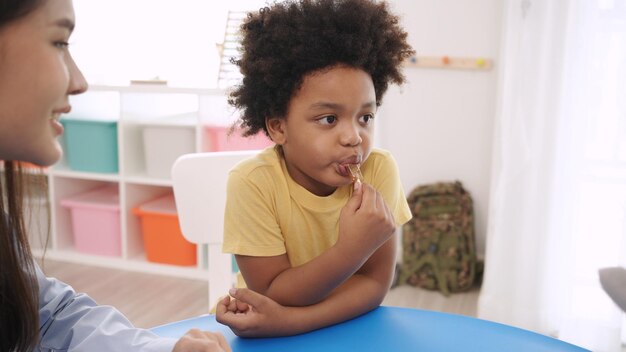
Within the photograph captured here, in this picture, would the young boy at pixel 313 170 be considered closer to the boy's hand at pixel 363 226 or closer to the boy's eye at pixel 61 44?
the boy's hand at pixel 363 226

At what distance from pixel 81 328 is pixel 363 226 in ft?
1.41

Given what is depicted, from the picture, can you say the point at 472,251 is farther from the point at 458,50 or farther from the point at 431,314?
the point at 431,314

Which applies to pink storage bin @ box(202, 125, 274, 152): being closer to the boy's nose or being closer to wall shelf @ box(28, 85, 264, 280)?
wall shelf @ box(28, 85, 264, 280)

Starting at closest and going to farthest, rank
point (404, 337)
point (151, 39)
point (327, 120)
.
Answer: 1. point (404, 337)
2. point (327, 120)
3. point (151, 39)

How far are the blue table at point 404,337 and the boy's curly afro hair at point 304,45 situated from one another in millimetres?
379

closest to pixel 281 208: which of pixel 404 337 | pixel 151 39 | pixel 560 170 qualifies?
pixel 404 337

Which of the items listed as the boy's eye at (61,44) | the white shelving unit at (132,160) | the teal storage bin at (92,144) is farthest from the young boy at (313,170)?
the teal storage bin at (92,144)

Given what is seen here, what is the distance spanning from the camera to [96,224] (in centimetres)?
298

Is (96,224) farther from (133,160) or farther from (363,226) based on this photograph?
(363,226)

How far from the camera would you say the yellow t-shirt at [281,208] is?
40.4 inches

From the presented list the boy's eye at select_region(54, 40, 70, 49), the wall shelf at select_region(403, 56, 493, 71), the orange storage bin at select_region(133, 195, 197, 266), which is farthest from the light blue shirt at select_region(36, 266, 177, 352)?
the wall shelf at select_region(403, 56, 493, 71)

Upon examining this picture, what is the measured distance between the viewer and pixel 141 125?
2896 mm

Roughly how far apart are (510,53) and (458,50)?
462mm

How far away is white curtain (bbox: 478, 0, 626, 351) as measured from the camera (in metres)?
2.09
